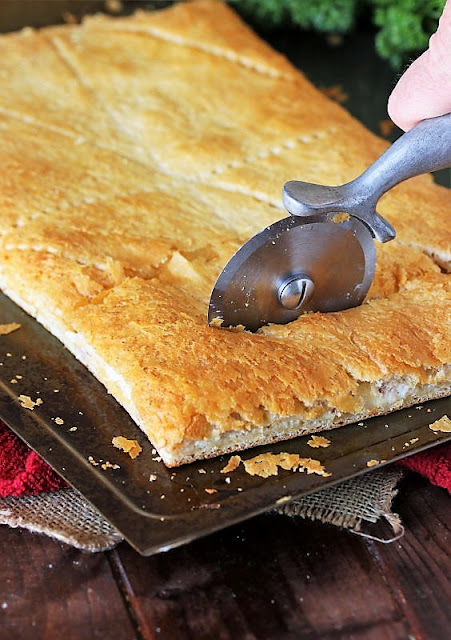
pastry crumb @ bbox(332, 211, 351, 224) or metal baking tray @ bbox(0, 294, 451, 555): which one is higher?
pastry crumb @ bbox(332, 211, 351, 224)

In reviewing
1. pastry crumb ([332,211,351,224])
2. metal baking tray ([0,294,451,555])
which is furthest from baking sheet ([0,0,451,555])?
pastry crumb ([332,211,351,224])

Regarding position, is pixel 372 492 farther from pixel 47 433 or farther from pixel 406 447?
pixel 47 433

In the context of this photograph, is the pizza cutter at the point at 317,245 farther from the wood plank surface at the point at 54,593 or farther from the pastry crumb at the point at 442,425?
the wood plank surface at the point at 54,593

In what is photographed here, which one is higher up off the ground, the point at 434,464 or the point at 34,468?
the point at 434,464

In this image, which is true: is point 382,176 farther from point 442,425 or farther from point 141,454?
point 141,454

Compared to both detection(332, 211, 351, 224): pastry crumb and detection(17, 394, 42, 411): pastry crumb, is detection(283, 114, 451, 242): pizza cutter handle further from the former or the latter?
detection(17, 394, 42, 411): pastry crumb

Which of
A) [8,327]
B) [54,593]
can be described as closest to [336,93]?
[8,327]

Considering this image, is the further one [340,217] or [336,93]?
[336,93]
